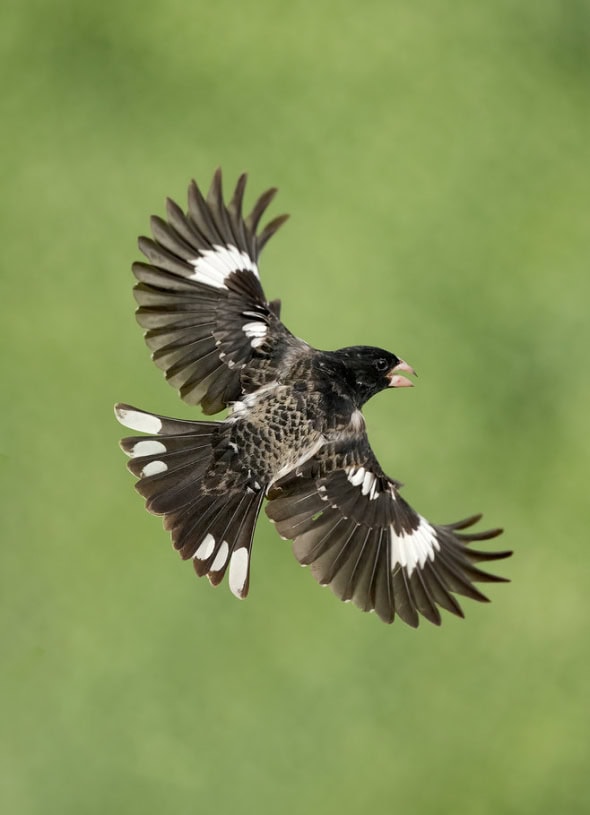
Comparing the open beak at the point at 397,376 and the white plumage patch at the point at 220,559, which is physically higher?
the open beak at the point at 397,376

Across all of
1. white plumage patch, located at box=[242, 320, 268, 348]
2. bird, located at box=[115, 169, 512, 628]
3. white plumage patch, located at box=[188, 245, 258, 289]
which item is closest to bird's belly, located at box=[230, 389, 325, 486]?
bird, located at box=[115, 169, 512, 628]

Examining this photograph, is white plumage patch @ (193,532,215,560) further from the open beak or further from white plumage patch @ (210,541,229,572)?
the open beak

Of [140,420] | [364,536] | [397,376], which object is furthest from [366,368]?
[140,420]

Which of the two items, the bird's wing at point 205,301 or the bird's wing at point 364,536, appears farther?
the bird's wing at point 364,536

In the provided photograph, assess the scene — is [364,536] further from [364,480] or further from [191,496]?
[191,496]

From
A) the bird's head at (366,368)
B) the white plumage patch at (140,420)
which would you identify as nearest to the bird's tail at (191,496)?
the white plumage patch at (140,420)

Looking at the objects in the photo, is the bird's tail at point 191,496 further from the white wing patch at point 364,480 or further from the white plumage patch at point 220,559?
the white wing patch at point 364,480

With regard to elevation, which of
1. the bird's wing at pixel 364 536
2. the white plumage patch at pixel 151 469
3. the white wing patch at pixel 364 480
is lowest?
the white plumage patch at pixel 151 469
